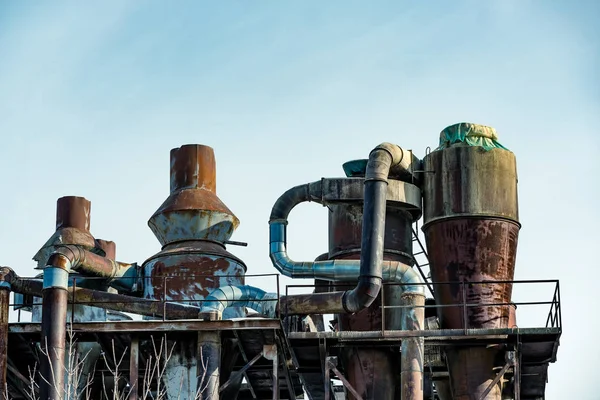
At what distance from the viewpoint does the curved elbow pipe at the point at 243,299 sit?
30.7 m

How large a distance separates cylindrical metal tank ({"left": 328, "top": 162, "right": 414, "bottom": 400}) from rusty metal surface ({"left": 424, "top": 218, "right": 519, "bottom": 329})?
1.05 metres

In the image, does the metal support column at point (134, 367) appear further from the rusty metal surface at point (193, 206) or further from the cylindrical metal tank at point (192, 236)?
the rusty metal surface at point (193, 206)

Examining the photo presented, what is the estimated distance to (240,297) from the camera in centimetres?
3097

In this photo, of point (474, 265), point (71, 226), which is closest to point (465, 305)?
point (474, 265)

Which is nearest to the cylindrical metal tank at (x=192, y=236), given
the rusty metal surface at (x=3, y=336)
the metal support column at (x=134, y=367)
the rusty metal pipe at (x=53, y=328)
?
the metal support column at (x=134, y=367)

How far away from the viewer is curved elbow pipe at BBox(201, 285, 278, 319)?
3066 centimetres

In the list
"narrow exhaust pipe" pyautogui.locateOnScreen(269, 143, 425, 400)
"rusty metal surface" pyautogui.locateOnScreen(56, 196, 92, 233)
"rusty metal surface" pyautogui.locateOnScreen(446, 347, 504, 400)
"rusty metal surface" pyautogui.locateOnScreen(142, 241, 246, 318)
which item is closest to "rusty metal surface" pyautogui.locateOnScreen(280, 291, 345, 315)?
"narrow exhaust pipe" pyautogui.locateOnScreen(269, 143, 425, 400)

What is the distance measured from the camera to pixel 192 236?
33.8 m

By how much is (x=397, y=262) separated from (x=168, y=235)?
5704mm

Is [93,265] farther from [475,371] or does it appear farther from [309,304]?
[475,371]

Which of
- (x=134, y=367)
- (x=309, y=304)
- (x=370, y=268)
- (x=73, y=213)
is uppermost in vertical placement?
(x=73, y=213)

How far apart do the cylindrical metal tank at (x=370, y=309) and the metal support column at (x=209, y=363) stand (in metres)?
3.38

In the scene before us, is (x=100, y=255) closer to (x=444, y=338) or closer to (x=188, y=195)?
(x=188, y=195)

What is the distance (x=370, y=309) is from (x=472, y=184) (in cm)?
356
